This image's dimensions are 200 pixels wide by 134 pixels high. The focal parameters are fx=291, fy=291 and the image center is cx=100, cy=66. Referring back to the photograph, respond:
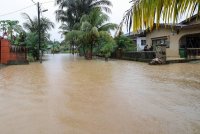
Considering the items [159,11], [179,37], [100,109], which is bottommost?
[100,109]

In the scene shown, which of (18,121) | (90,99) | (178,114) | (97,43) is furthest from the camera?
(97,43)

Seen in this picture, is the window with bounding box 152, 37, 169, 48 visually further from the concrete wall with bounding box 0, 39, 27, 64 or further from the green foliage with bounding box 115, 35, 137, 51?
the concrete wall with bounding box 0, 39, 27, 64

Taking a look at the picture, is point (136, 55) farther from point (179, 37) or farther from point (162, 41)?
point (179, 37)

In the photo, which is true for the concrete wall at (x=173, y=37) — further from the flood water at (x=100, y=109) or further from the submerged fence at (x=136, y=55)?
the flood water at (x=100, y=109)

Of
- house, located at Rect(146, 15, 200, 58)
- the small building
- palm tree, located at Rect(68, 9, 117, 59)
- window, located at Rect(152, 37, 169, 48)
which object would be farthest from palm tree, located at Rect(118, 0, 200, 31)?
palm tree, located at Rect(68, 9, 117, 59)

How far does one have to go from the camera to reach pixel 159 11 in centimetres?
463

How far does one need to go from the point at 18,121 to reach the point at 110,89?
4.34 m

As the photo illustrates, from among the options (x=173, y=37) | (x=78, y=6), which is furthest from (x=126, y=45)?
(x=78, y=6)

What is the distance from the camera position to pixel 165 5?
4.57 m

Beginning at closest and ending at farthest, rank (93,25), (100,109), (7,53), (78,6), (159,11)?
(159,11)
(100,109)
(7,53)
(93,25)
(78,6)

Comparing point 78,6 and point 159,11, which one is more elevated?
point 78,6

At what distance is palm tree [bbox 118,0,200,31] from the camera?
180 inches

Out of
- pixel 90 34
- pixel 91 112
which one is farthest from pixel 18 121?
Answer: pixel 90 34

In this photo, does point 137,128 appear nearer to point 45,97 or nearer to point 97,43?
point 45,97
